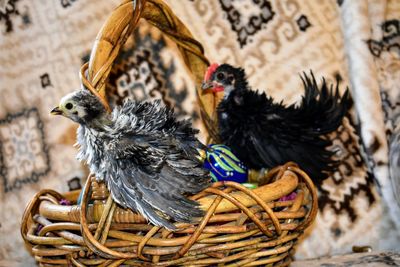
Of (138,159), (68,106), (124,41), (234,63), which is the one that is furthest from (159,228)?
(234,63)

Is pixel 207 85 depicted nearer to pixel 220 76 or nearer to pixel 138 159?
pixel 220 76

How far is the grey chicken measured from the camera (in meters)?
0.54

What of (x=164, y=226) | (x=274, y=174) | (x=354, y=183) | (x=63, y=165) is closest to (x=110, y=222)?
(x=164, y=226)

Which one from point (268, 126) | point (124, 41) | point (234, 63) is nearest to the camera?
point (124, 41)

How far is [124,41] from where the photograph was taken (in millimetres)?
696

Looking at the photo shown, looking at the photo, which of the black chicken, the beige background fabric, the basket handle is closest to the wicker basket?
the basket handle

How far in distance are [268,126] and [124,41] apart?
0.30 meters

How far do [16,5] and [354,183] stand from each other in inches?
35.9

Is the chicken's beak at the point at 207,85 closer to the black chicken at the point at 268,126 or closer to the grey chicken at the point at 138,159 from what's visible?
the black chicken at the point at 268,126

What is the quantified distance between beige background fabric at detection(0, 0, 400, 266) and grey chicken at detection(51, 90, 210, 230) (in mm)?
491

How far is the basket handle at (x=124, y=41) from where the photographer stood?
0.62 metres

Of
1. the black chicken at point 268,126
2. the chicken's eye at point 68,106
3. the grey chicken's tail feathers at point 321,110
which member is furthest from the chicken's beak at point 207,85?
the chicken's eye at point 68,106

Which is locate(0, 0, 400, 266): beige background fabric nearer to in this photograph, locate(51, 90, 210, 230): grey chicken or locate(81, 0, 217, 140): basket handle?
locate(81, 0, 217, 140): basket handle

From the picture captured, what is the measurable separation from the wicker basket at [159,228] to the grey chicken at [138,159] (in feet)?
0.06
